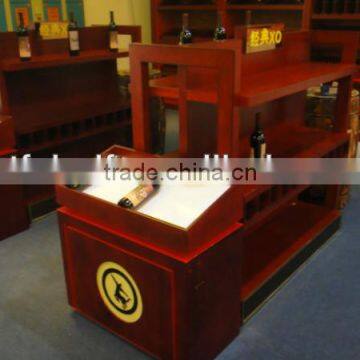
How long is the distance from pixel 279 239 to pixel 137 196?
117 cm

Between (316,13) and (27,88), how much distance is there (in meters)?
3.09

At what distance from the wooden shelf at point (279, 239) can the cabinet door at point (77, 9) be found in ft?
11.7

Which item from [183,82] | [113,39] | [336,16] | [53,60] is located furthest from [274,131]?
[336,16]

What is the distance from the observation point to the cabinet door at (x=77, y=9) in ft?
16.9

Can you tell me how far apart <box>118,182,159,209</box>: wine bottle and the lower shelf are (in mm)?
687

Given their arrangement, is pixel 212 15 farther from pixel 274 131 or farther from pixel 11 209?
pixel 11 209

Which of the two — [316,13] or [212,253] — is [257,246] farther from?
[316,13]

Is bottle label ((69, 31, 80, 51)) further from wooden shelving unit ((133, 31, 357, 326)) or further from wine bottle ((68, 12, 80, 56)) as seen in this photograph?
wooden shelving unit ((133, 31, 357, 326))

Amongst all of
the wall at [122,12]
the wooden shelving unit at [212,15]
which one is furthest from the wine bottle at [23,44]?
the wooden shelving unit at [212,15]

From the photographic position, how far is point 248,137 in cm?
246

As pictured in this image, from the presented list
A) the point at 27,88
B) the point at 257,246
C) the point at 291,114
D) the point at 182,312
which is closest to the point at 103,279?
the point at 182,312

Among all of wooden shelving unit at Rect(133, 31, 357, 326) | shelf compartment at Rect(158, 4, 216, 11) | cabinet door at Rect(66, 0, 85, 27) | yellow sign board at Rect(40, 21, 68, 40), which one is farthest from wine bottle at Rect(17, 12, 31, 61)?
shelf compartment at Rect(158, 4, 216, 11)

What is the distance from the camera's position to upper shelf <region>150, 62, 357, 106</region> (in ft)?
6.02

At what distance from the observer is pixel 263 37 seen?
7.23ft
